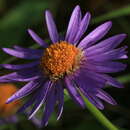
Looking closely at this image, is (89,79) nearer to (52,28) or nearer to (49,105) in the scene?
(49,105)

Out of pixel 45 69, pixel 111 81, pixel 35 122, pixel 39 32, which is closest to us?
pixel 111 81

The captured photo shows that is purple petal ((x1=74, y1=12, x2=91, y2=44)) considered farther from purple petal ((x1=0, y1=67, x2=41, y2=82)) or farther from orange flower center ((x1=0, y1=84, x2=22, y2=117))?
orange flower center ((x1=0, y1=84, x2=22, y2=117))

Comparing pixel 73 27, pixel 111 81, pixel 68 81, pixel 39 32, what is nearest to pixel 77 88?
pixel 68 81

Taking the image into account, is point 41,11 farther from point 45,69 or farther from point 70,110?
point 45,69

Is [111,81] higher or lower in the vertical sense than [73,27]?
lower

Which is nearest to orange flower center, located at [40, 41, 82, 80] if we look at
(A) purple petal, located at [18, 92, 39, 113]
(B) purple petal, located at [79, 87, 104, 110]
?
(A) purple petal, located at [18, 92, 39, 113]

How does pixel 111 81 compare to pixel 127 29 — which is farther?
pixel 127 29

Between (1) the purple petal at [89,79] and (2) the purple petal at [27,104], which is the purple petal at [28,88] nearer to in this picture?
(2) the purple petal at [27,104]
